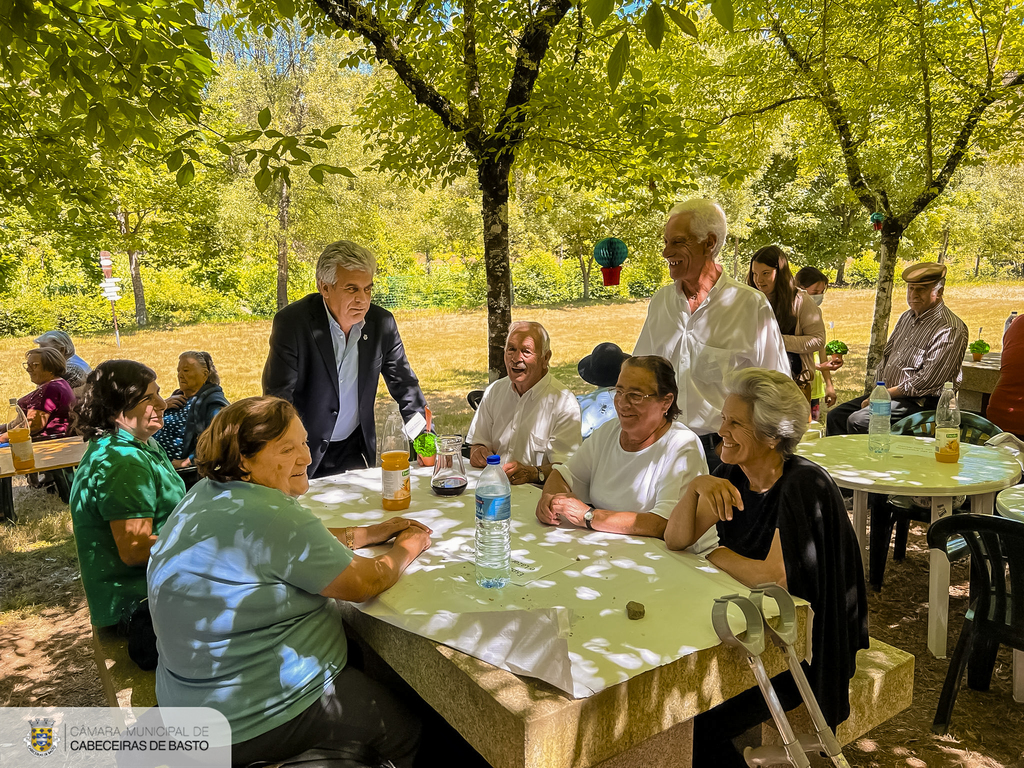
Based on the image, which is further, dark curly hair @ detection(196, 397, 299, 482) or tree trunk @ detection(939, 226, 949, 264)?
tree trunk @ detection(939, 226, 949, 264)

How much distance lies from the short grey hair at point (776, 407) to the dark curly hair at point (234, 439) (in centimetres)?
154

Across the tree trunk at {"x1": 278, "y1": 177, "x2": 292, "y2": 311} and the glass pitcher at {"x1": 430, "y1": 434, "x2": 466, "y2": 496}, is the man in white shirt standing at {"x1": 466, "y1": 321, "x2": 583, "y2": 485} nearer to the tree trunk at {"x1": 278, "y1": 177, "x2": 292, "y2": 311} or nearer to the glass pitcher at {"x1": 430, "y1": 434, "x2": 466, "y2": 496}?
the glass pitcher at {"x1": 430, "y1": 434, "x2": 466, "y2": 496}

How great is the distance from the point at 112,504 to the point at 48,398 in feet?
16.3

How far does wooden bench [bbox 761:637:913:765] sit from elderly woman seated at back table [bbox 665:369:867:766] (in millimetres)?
138

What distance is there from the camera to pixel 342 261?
147 inches

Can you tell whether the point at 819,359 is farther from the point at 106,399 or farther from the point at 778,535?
the point at 106,399

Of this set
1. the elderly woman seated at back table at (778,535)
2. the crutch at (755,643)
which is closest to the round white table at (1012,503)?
the elderly woman seated at back table at (778,535)

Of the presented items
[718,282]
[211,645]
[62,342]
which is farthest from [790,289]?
[62,342]

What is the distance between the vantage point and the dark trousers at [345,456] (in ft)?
13.3

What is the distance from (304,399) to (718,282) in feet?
7.83

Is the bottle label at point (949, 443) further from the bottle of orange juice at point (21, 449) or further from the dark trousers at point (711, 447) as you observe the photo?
the bottle of orange juice at point (21, 449)

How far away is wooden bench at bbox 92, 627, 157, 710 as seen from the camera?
2416mm

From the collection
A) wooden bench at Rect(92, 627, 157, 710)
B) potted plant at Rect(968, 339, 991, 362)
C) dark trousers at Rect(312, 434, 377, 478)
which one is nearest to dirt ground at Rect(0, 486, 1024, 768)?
wooden bench at Rect(92, 627, 157, 710)

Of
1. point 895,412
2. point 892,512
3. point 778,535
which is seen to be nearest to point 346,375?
point 778,535
